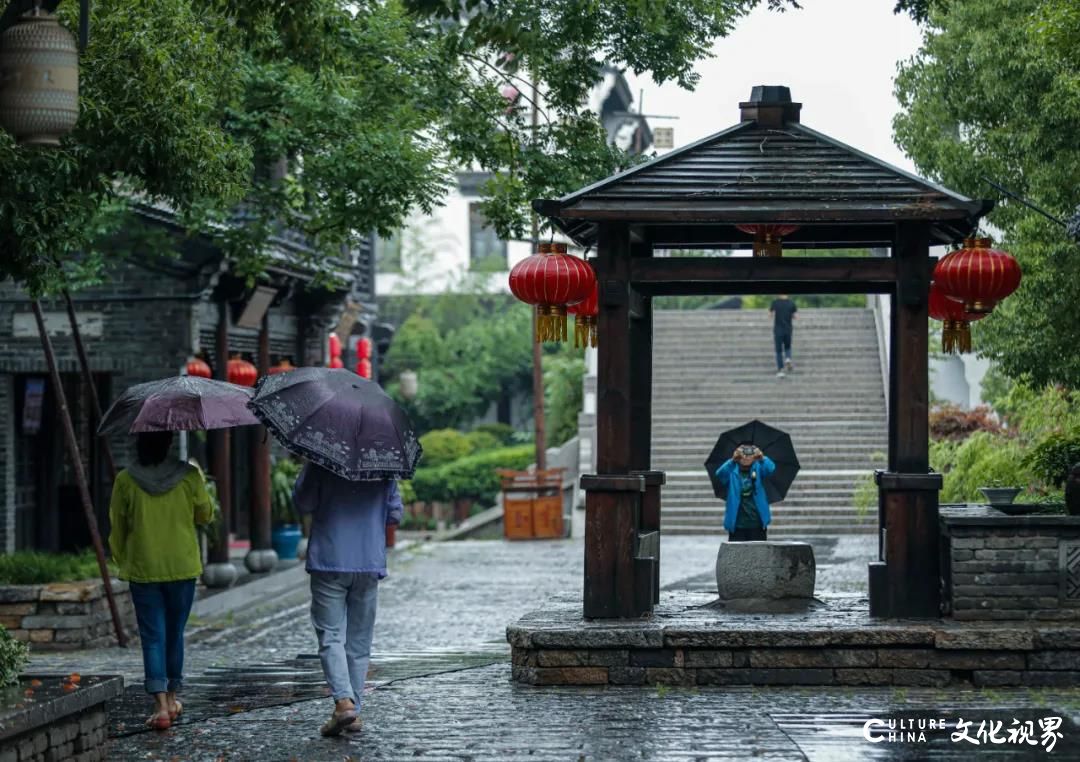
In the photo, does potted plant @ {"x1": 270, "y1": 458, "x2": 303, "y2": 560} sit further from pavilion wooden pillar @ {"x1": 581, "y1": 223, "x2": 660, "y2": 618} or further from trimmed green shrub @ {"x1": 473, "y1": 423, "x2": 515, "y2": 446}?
trimmed green shrub @ {"x1": 473, "y1": 423, "x2": 515, "y2": 446}

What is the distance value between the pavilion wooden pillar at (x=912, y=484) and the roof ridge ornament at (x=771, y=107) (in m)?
1.36

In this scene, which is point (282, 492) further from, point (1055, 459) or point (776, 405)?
point (1055, 459)

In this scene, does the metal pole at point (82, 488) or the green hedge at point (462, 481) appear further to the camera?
the green hedge at point (462, 481)

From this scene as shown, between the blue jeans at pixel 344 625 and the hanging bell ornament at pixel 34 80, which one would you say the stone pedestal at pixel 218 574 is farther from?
the hanging bell ornament at pixel 34 80

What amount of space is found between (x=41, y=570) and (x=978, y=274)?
870 centimetres

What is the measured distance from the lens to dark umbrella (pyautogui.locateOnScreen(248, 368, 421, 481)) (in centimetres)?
944

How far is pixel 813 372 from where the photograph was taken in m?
32.4

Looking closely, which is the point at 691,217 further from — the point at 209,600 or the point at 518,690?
the point at 209,600

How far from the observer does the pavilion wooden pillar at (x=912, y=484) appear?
444 inches

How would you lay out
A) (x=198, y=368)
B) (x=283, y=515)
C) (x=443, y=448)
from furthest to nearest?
(x=443, y=448), (x=283, y=515), (x=198, y=368)

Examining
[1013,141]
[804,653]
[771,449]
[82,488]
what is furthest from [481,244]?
[804,653]

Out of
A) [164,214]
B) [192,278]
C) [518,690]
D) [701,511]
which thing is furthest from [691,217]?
[701,511]

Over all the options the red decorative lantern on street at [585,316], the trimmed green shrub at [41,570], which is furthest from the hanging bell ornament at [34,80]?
the trimmed green shrub at [41,570]

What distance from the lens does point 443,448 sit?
37875 mm
